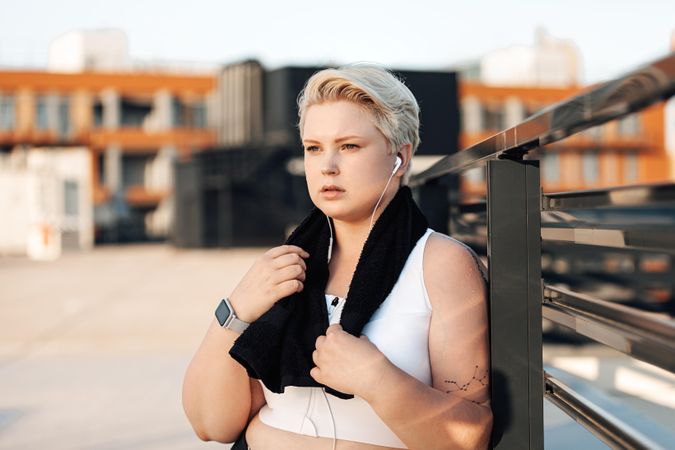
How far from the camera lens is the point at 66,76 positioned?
35969 mm

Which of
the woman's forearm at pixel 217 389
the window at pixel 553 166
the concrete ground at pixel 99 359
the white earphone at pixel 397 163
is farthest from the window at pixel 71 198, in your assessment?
the window at pixel 553 166

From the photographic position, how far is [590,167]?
44906mm

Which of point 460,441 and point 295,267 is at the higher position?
point 295,267

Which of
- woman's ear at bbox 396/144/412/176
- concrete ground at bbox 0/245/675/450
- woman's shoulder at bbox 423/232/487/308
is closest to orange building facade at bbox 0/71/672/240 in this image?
concrete ground at bbox 0/245/675/450

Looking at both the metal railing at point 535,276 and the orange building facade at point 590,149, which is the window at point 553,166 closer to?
the orange building facade at point 590,149

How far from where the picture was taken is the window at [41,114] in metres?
36.0

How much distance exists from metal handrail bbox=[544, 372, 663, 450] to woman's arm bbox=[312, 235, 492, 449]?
14 centimetres

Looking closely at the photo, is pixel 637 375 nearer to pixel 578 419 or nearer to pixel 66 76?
pixel 578 419

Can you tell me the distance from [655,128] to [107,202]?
3334 cm

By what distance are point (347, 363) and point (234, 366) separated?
1.15 ft

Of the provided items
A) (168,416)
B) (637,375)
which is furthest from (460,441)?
(637,375)

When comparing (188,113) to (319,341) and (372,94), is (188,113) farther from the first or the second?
(319,341)

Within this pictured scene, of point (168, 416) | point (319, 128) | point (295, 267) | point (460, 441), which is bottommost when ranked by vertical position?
point (168, 416)

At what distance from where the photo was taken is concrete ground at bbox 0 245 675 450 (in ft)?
10.3
